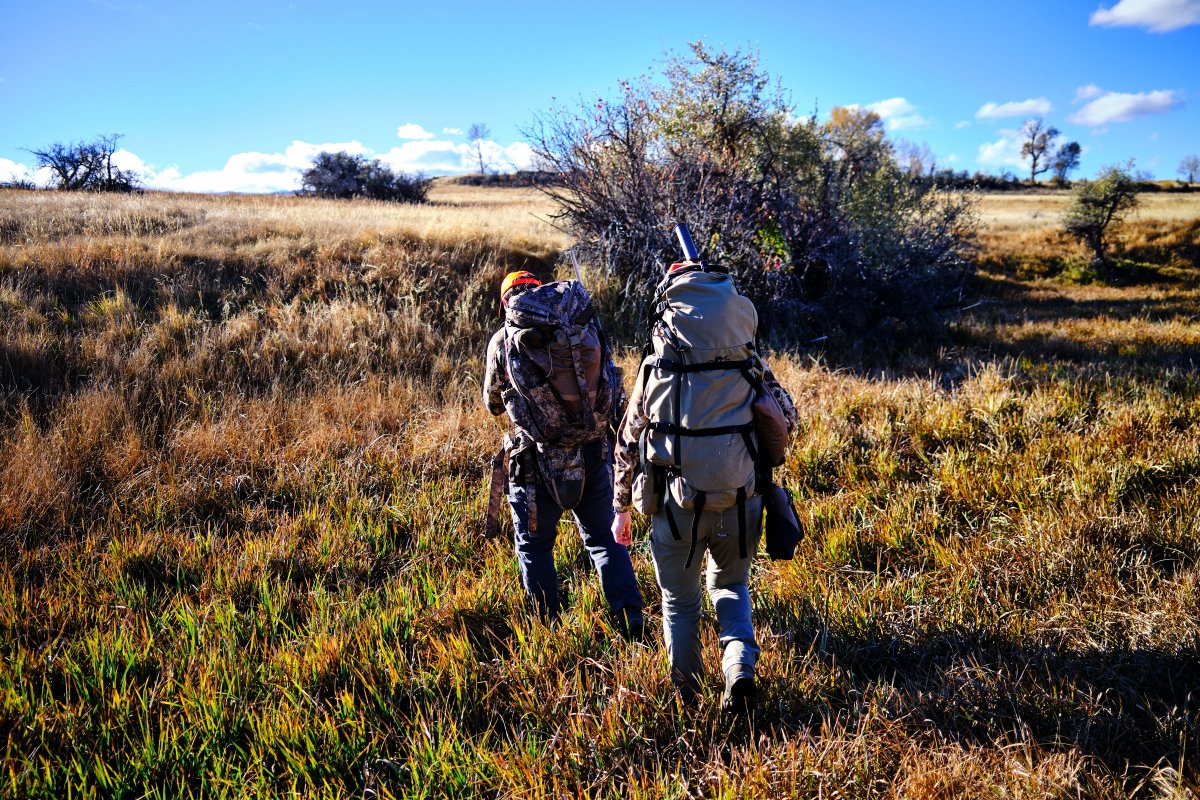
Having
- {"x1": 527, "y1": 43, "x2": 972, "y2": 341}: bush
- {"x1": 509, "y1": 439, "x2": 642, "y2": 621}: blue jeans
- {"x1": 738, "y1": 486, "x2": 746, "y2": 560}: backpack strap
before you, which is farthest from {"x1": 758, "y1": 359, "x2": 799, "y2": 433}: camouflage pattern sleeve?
{"x1": 527, "y1": 43, "x2": 972, "y2": 341}: bush

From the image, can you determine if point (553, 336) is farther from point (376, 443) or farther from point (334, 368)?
point (334, 368)

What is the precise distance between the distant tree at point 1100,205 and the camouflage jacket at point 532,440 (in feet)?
87.7

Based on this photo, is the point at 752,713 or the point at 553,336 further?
the point at 553,336

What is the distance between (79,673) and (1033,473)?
18.4ft

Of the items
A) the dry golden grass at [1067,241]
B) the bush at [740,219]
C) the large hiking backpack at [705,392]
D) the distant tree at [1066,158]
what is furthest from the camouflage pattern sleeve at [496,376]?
the distant tree at [1066,158]

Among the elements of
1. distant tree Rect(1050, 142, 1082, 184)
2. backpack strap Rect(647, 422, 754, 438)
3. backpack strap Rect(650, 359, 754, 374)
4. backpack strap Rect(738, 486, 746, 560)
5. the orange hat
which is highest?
distant tree Rect(1050, 142, 1082, 184)

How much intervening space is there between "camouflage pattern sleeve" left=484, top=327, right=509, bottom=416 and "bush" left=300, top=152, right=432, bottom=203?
26484 mm

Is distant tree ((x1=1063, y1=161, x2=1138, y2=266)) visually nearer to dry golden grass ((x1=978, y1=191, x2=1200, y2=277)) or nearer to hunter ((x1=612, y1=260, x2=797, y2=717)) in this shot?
dry golden grass ((x1=978, y1=191, x2=1200, y2=277))

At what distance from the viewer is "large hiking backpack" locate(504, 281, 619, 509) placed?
2.86 meters

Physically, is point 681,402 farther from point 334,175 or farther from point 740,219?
point 334,175

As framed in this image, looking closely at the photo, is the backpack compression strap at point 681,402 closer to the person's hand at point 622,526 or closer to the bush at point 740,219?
the person's hand at point 622,526

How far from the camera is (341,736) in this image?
242 cm

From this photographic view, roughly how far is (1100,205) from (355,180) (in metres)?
29.8

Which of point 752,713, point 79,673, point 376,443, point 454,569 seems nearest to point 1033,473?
point 752,713
